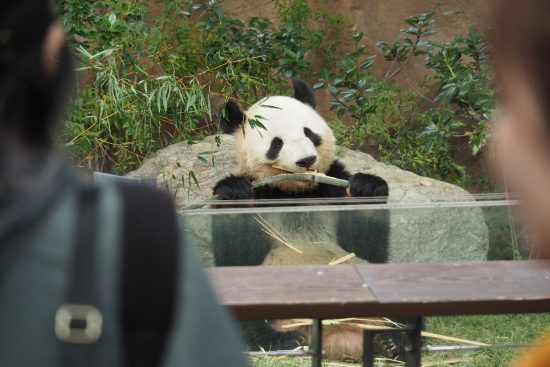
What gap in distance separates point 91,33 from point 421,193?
62.0 inches

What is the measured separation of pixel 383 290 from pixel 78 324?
1.21 m

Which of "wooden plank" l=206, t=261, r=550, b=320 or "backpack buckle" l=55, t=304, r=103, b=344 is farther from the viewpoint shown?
"wooden plank" l=206, t=261, r=550, b=320

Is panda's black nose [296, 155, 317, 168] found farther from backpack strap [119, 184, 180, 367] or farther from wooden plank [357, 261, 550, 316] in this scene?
backpack strap [119, 184, 180, 367]

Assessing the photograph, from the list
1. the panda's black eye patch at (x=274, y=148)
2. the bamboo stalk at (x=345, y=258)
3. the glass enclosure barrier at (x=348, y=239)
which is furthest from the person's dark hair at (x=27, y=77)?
the panda's black eye patch at (x=274, y=148)

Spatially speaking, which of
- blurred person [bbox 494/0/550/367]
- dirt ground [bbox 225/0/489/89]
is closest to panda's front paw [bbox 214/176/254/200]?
dirt ground [bbox 225/0/489/89]

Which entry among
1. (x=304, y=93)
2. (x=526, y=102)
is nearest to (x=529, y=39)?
(x=526, y=102)

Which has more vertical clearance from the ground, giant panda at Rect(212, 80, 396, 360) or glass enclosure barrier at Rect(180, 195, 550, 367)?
giant panda at Rect(212, 80, 396, 360)

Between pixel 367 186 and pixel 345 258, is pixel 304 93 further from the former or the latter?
pixel 345 258

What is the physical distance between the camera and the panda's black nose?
394 centimetres

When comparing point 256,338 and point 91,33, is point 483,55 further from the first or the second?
point 256,338

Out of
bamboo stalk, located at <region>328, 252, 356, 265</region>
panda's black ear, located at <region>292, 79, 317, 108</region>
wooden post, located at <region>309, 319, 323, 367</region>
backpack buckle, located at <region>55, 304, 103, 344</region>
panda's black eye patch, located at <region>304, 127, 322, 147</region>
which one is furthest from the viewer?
panda's black ear, located at <region>292, 79, 317, 108</region>


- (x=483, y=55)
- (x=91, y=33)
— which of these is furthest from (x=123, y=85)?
(x=483, y=55)

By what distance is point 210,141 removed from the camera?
4586 mm

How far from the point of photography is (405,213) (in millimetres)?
2477
